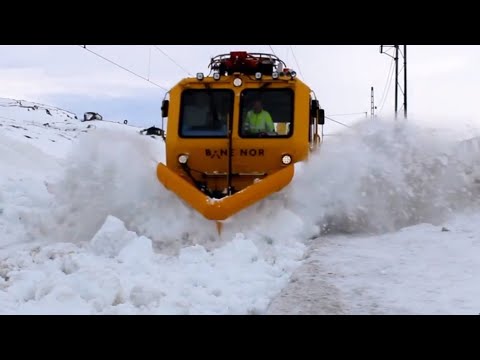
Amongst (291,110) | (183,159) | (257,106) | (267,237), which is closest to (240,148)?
(257,106)

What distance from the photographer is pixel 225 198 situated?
24.8 ft

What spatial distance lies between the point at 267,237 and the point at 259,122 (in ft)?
7.97

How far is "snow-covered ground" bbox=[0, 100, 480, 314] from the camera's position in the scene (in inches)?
189

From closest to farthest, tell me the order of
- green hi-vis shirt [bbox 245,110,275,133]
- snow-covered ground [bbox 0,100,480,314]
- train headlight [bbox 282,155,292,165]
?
snow-covered ground [bbox 0,100,480,314]
train headlight [bbox 282,155,292,165]
green hi-vis shirt [bbox 245,110,275,133]

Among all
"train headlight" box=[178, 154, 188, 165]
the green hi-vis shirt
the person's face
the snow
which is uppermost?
the person's face

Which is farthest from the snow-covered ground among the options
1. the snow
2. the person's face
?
the person's face

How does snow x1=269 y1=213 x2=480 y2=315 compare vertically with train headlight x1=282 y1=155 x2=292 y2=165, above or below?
below

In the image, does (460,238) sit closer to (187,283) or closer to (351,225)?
(351,225)

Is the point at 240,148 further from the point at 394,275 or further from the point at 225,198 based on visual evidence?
the point at 394,275

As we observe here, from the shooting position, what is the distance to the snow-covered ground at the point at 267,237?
4.81m

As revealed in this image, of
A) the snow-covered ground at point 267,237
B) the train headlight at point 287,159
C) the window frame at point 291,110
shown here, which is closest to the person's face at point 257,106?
the window frame at point 291,110

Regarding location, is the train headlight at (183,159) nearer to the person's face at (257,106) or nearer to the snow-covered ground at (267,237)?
the snow-covered ground at (267,237)

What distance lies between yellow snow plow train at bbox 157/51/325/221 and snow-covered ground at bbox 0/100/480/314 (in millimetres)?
504

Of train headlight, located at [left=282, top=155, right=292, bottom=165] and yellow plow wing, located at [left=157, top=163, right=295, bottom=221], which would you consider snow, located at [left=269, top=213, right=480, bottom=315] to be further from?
train headlight, located at [left=282, top=155, right=292, bottom=165]
